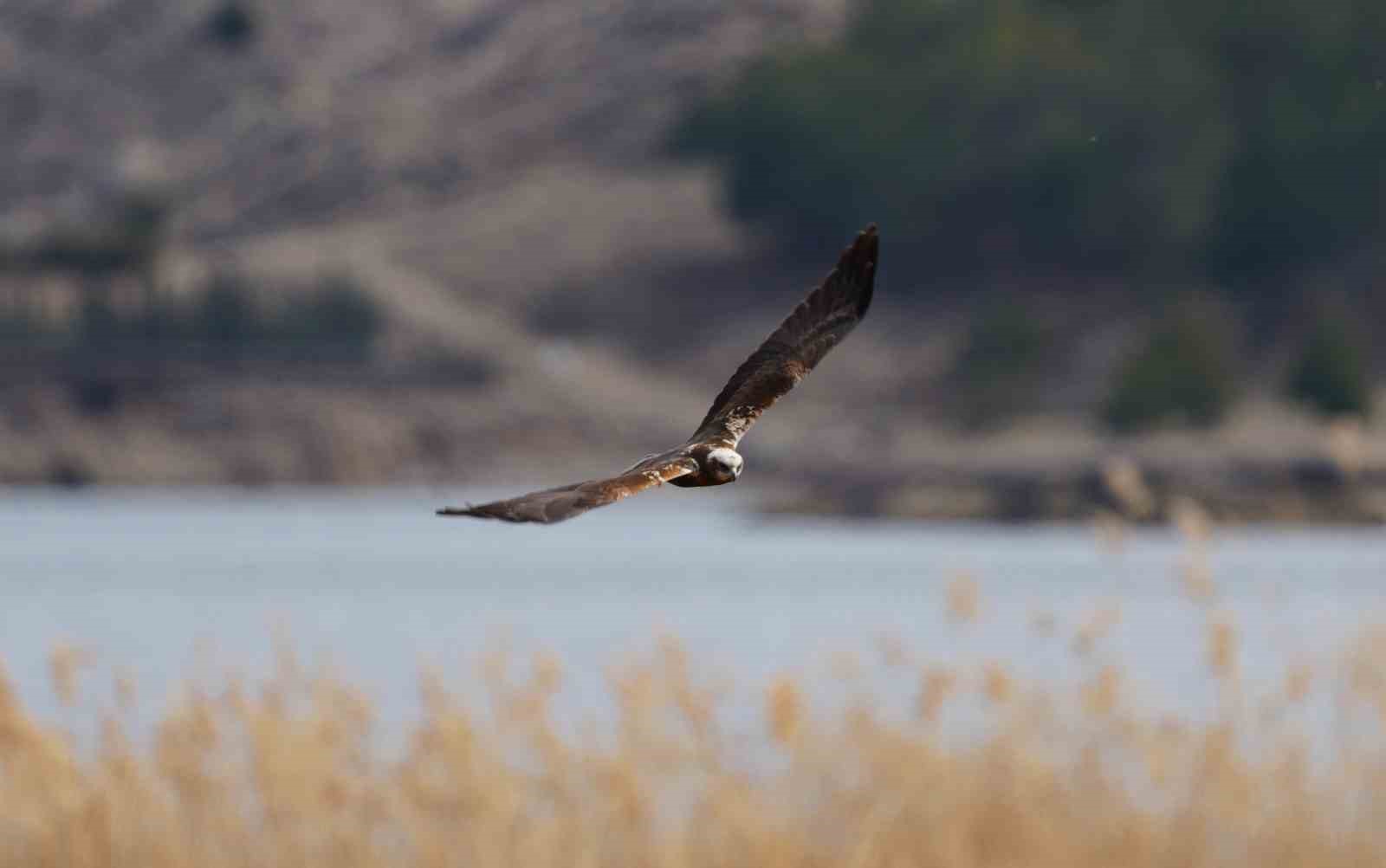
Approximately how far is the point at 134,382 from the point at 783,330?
7883 cm

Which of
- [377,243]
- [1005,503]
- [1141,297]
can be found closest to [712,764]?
[1005,503]

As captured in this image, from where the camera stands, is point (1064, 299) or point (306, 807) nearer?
point (306, 807)

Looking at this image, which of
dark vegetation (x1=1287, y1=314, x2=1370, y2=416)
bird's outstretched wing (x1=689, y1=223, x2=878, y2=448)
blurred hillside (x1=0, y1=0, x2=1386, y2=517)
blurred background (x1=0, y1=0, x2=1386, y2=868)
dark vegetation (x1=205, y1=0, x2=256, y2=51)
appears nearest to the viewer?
bird's outstretched wing (x1=689, y1=223, x2=878, y2=448)

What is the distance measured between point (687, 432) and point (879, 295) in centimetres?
1585

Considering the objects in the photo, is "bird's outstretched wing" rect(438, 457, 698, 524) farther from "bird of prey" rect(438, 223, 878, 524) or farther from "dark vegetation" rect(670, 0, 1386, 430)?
"dark vegetation" rect(670, 0, 1386, 430)

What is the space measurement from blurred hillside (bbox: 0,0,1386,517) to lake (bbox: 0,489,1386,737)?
621cm

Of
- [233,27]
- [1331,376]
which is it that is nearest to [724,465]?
[1331,376]

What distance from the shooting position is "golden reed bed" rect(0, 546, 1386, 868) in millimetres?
11906

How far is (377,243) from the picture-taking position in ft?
339

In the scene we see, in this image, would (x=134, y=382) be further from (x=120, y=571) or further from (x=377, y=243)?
(x=120, y=571)

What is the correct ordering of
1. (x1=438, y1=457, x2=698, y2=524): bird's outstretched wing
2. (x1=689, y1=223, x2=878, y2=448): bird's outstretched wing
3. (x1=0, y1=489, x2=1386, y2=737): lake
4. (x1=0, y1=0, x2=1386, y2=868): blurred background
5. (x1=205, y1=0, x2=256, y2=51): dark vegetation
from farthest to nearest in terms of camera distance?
(x1=205, y1=0, x2=256, y2=51): dark vegetation < (x1=0, y1=489, x2=1386, y2=737): lake < (x1=0, y1=0, x2=1386, y2=868): blurred background < (x1=689, y1=223, x2=878, y2=448): bird's outstretched wing < (x1=438, y1=457, x2=698, y2=524): bird's outstretched wing

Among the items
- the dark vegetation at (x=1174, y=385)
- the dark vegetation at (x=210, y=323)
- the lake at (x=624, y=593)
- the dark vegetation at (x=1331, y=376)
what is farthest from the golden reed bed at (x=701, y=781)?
the dark vegetation at (x=210, y=323)

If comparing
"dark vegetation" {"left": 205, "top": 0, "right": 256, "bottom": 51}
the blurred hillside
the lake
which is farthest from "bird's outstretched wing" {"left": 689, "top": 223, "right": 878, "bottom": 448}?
"dark vegetation" {"left": 205, "top": 0, "right": 256, "bottom": 51}

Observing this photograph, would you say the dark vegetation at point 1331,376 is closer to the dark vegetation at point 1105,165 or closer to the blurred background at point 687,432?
the blurred background at point 687,432
